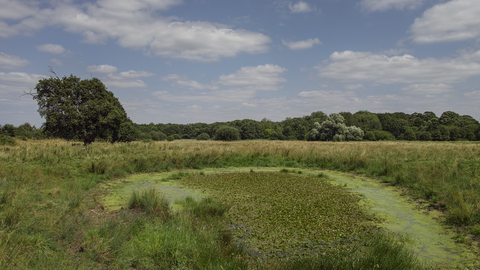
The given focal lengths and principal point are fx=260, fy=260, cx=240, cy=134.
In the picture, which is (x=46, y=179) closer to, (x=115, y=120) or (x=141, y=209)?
(x=141, y=209)

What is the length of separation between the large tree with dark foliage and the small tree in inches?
1205

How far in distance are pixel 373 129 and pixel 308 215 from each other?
66.6 metres

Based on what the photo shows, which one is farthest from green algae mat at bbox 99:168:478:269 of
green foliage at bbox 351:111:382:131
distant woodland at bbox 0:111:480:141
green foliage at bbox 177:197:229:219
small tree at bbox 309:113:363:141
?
green foliage at bbox 351:111:382:131

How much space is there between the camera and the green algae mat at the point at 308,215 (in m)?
4.43

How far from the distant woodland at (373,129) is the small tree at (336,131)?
2.93 metres

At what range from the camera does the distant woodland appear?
155 ft

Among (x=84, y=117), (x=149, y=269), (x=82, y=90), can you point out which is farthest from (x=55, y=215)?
(x=82, y=90)

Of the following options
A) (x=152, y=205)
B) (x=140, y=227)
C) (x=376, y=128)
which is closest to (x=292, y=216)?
(x=152, y=205)

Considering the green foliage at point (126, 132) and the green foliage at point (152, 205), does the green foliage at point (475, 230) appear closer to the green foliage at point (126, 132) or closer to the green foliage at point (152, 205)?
the green foliage at point (152, 205)

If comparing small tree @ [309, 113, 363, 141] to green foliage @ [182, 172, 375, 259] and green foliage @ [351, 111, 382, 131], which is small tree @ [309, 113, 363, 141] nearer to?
green foliage @ [351, 111, 382, 131]

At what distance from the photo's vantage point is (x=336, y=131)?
1597 inches

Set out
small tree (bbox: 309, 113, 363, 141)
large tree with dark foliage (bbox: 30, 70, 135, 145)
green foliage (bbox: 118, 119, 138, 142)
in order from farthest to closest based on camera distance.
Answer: small tree (bbox: 309, 113, 363, 141) < green foliage (bbox: 118, 119, 138, 142) < large tree with dark foliage (bbox: 30, 70, 135, 145)

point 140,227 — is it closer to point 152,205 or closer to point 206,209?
point 152,205

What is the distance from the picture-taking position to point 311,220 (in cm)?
576
